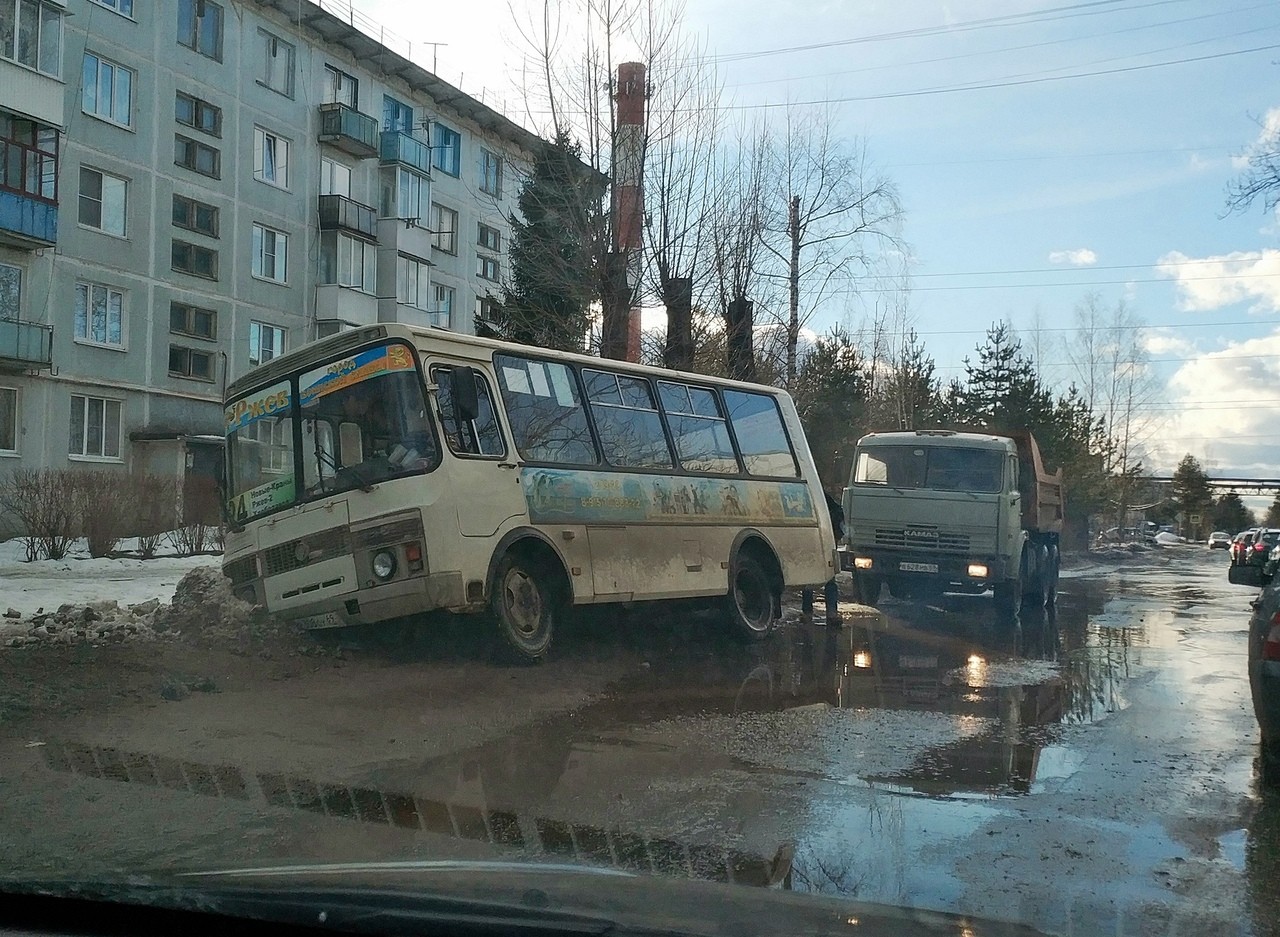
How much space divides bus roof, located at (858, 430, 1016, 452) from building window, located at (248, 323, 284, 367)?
70.8 feet

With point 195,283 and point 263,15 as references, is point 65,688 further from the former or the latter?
point 263,15

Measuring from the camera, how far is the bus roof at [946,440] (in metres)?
17.0

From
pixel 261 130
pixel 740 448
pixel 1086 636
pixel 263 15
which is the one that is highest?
pixel 263 15

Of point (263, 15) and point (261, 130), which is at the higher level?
point (263, 15)

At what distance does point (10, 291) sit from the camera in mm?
26438

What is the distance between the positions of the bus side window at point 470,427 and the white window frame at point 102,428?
22.2 meters

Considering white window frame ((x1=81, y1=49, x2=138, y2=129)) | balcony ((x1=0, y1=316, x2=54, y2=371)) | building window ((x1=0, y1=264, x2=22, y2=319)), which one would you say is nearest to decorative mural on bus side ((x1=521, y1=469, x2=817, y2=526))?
balcony ((x1=0, y1=316, x2=54, y2=371))

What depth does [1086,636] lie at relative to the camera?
45.7 feet

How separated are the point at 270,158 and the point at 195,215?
3.64m

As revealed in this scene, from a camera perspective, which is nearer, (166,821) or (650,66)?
(166,821)

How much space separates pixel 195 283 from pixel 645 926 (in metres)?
32.0

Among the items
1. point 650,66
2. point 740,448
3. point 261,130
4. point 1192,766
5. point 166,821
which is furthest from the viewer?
point 261,130

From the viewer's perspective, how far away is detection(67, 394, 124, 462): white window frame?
1105 inches

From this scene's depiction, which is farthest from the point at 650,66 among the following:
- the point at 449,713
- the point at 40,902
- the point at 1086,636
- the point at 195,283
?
the point at 40,902
